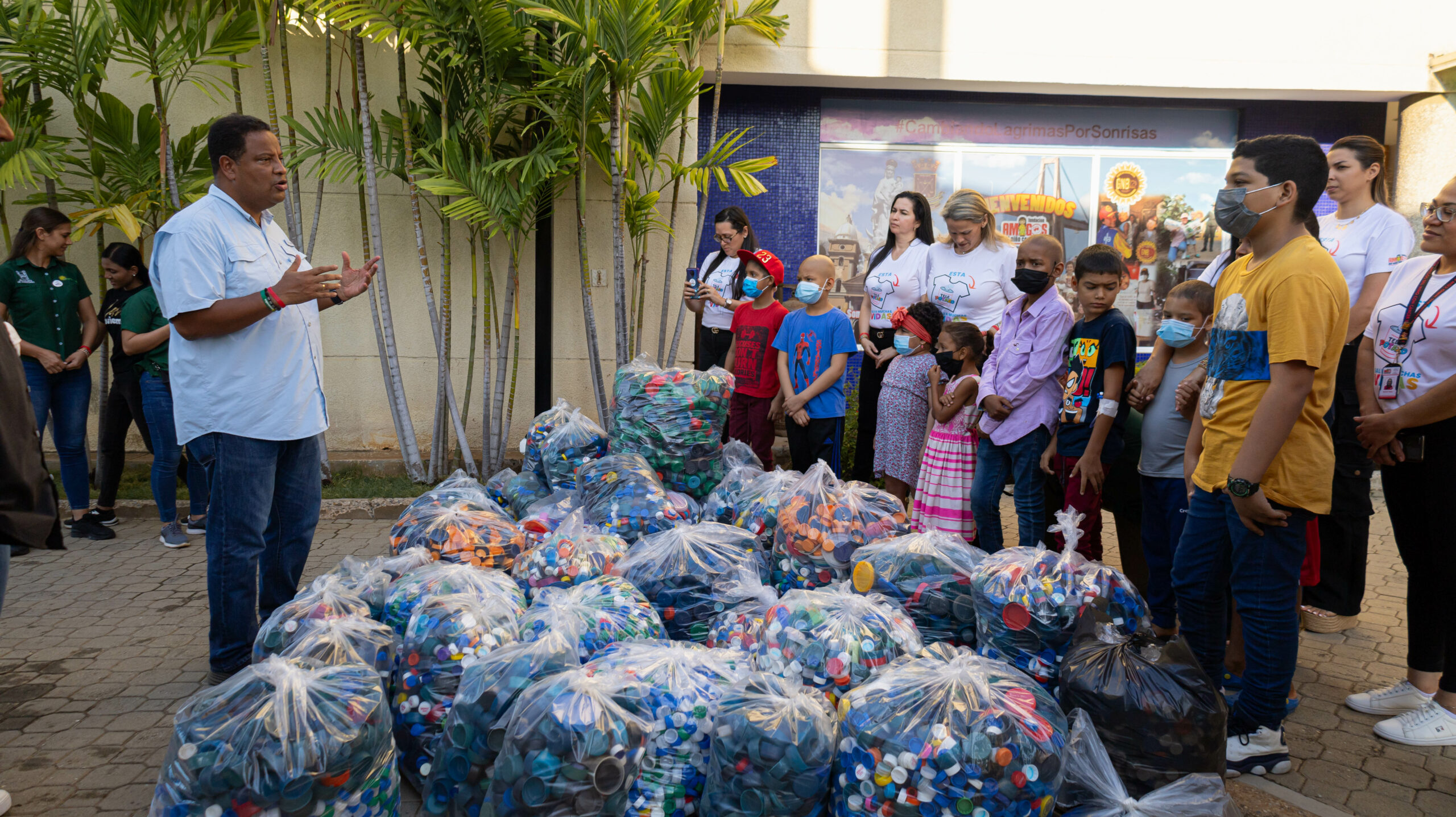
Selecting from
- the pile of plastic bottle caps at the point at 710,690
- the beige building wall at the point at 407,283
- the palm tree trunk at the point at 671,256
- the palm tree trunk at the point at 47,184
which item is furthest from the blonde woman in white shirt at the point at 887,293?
the palm tree trunk at the point at 47,184

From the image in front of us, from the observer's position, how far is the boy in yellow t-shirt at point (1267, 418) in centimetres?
247

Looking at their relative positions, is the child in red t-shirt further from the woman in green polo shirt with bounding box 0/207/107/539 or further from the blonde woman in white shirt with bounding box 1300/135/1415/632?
the woman in green polo shirt with bounding box 0/207/107/539

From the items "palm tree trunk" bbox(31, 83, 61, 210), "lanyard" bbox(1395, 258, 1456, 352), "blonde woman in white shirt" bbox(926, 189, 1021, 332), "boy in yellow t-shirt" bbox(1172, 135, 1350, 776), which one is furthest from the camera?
"palm tree trunk" bbox(31, 83, 61, 210)

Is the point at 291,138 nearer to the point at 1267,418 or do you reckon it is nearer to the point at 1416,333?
the point at 1267,418

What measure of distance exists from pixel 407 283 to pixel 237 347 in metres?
4.36

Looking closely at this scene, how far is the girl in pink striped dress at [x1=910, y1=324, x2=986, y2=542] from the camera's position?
439cm

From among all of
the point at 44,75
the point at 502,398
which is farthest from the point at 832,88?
the point at 44,75

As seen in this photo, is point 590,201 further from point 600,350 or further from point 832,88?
point 832,88

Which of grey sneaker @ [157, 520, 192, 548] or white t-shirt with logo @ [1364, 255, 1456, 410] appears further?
grey sneaker @ [157, 520, 192, 548]

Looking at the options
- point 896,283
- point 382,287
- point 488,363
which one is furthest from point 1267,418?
point 382,287

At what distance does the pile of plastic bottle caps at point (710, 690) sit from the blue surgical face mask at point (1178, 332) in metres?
1.16

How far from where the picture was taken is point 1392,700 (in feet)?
10.4

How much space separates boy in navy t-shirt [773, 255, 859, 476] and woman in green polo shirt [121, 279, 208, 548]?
3344mm

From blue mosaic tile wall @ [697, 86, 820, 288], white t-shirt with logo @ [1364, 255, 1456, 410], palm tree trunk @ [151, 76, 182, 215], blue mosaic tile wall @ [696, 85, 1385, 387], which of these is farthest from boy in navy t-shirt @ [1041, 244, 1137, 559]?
palm tree trunk @ [151, 76, 182, 215]
